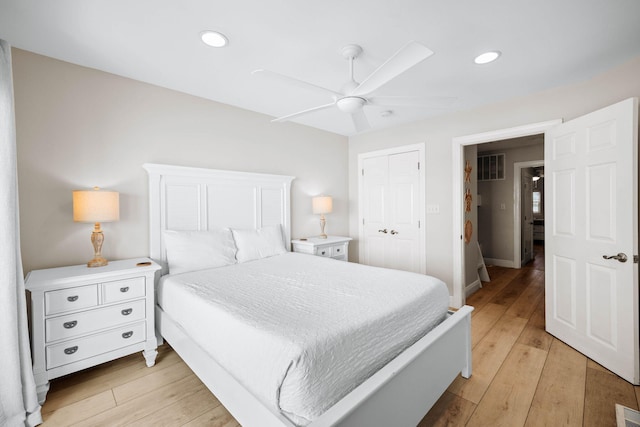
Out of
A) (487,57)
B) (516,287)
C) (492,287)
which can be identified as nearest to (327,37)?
(487,57)

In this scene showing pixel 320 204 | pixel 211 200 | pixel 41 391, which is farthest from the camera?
pixel 320 204

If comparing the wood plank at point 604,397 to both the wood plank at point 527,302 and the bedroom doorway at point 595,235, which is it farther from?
the wood plank at point 527,302

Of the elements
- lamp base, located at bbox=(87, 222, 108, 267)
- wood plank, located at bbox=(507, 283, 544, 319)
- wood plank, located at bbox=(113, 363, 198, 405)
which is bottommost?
wood plank, located at bbox=(113, 363, 198, 405)

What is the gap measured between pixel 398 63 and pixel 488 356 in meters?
2.40

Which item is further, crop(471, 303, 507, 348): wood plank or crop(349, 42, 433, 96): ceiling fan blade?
crop(471, 303, 507, 348): wood plank

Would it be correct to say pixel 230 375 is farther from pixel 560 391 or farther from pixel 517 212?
pixel 517 212

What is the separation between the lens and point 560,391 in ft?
6.23

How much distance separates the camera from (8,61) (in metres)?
1.66

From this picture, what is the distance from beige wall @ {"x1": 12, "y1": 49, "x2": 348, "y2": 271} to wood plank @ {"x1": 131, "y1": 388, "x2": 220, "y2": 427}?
56.0 inches

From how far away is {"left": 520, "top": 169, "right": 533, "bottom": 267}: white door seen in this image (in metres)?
5.46

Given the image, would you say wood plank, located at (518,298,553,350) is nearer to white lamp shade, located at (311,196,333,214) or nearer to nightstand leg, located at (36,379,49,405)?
white lamp shade, located at (311,196,333,214)

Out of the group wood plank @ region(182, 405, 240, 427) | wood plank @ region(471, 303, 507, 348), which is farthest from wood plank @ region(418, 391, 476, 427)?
wood plank @ region(182, 405, 240, 427)

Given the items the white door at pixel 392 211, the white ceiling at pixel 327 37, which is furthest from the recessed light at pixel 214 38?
the white door at pixel 392 211

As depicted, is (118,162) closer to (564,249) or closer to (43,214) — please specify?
(43,214)
